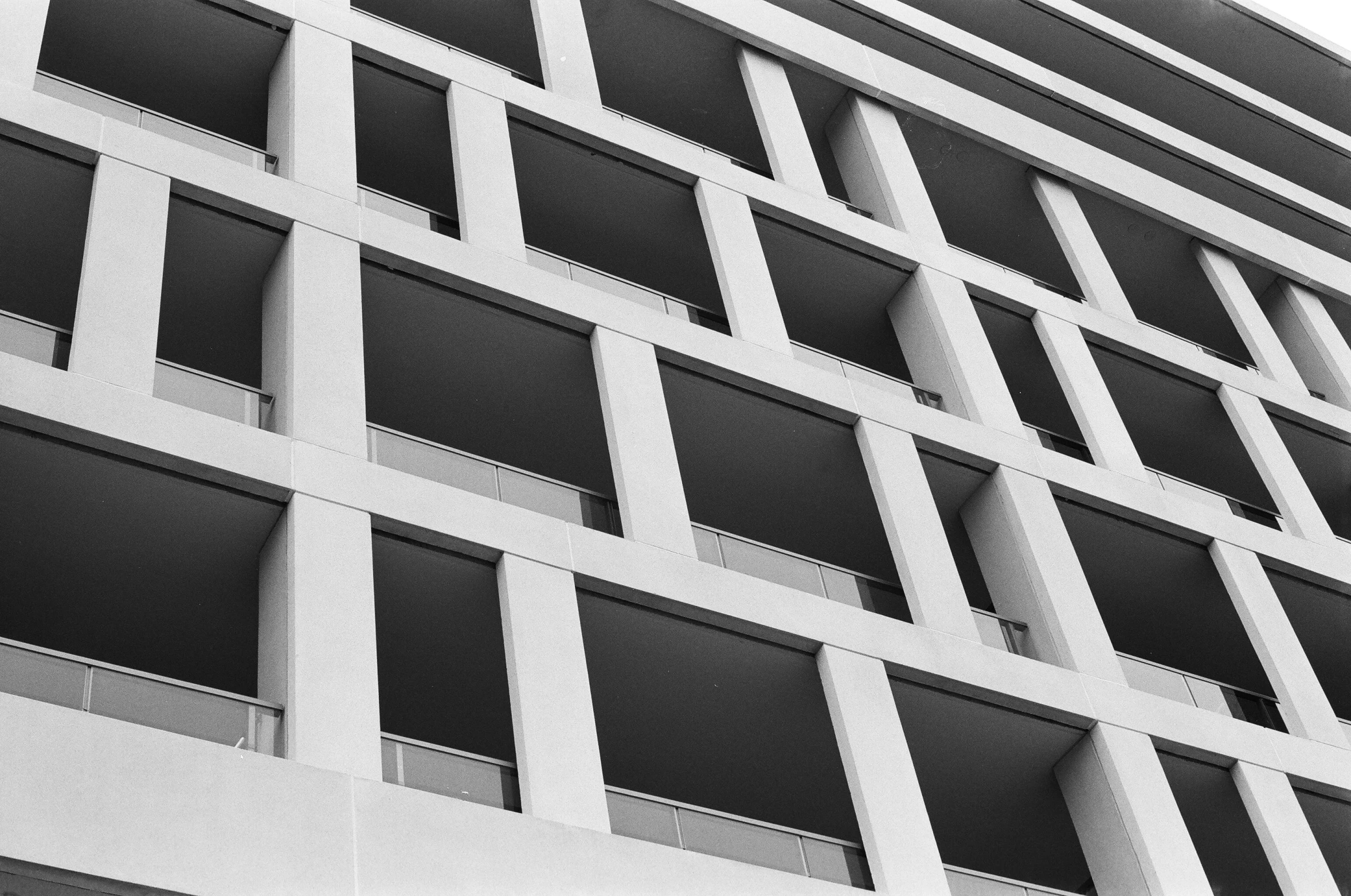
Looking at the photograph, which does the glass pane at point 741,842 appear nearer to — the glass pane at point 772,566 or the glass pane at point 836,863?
the glass pane at point 836,863

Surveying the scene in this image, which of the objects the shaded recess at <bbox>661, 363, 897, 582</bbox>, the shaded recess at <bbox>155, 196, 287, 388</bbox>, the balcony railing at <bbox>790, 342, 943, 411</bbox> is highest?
the balcony railing at <bbox>790, 342, 943, 411</bbox>

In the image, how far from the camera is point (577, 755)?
48.5ft

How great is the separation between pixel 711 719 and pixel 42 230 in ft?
31.6

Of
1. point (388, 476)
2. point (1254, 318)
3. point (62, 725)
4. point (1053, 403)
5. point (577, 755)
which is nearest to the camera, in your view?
point (62, 725)

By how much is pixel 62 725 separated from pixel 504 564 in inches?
201

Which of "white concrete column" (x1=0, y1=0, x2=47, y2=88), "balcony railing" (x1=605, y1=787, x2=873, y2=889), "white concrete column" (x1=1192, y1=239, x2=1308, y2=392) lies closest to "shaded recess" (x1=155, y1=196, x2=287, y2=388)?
"white concrete column" (x1=0, y1=0, x2=47, y2=88)

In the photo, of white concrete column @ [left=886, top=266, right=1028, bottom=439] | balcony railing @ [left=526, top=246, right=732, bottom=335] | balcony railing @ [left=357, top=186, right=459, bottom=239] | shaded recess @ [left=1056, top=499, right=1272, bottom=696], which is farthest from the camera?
shaded recess @ [left=1056, top=499, right=1272, bottom=696]

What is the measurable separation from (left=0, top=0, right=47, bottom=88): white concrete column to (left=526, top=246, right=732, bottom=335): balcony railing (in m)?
6.33

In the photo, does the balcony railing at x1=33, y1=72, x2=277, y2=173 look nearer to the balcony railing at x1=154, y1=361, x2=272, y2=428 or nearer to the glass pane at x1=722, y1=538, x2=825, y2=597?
the balcony railing at x1=154, y1=361, x2=272, y2=428

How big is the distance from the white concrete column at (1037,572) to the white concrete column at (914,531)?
851 millimetres

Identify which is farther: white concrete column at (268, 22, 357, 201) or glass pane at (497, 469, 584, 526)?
white concrete column at (268, 22, 357, 201)

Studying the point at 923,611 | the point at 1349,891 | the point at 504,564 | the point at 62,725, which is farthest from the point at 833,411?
the point at 62,725

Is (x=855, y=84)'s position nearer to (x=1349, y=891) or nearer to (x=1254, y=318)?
(x=1254, y=318)

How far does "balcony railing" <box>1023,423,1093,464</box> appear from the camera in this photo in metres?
23.4
